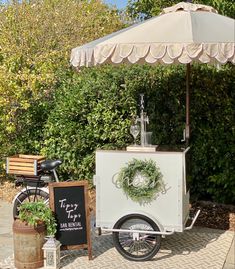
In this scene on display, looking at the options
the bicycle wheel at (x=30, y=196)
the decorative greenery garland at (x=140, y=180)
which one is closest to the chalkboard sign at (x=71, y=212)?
the decorative greenery garland at (x=140, y=180)

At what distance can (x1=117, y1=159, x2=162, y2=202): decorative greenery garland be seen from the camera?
16.4 feet

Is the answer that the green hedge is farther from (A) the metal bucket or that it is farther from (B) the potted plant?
(A) the metal bucket

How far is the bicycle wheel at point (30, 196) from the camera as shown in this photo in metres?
6.20

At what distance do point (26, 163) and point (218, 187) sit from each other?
2829 mm

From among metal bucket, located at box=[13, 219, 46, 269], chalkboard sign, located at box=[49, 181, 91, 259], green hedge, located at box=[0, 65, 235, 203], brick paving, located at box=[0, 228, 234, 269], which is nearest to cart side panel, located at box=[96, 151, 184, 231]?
chalkboard sign, located at box=[49, 181, 91, 259]


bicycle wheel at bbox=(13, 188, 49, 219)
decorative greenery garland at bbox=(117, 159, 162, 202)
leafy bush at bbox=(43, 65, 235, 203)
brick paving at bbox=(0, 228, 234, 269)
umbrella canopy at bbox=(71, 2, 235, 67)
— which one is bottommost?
brick paving at bbox=(0, 228, 234, 269)

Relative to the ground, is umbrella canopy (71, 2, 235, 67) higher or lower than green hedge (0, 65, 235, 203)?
higher

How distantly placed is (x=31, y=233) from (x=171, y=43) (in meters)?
2.35

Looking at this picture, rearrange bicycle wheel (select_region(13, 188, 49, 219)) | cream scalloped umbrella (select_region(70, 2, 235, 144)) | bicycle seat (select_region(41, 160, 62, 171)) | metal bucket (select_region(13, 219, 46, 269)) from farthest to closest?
bicycle wheel (select_region(13, 188, 49, 219)) < bicycle seat (select_region(41, 160, 62, 171)) < metal bucket (select_region(13, 219, 46, 269)) < cream scalloped umbrella (select_region(70, 2, 235, 144))

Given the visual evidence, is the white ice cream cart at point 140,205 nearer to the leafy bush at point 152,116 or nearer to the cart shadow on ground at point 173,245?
the cart shadow on ground at point 173,245

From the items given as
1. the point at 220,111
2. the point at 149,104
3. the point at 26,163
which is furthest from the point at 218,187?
the point at 26,163

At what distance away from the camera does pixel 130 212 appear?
5.11 meters

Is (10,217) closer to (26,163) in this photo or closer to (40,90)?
(26,163)

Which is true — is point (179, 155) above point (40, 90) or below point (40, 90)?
below
